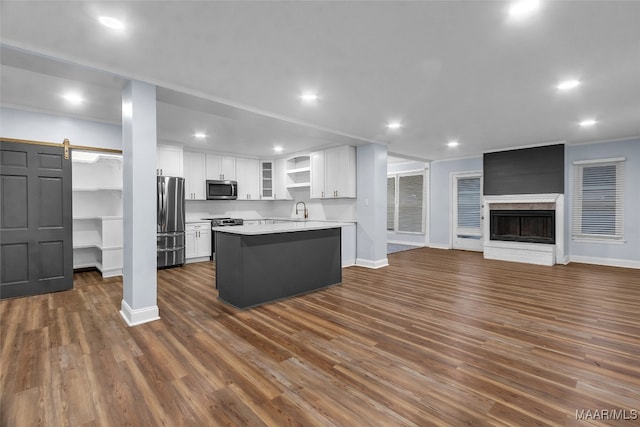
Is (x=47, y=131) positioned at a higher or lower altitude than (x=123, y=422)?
higher

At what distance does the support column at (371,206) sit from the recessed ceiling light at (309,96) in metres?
2.62

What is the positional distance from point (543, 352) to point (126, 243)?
13.5ft

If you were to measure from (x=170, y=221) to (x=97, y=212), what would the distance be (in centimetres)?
119

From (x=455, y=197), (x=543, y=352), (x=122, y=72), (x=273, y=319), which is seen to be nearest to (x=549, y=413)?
(x=543, y=352)

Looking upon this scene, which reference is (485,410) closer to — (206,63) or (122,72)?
(206,63)

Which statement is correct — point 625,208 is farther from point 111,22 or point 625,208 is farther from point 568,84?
point 111,22

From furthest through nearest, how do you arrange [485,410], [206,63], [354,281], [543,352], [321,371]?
[354,281], [206,63], [543,352], [321,371], [485,410]

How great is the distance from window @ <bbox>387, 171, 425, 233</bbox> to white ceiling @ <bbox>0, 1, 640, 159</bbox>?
4.73m

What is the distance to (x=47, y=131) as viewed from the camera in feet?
14.6

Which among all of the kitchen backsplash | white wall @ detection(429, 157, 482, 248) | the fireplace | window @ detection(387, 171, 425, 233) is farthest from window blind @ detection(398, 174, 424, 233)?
the kitchen backsplash

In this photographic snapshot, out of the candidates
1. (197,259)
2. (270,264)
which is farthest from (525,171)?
(197,259)

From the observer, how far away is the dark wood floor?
186 cm

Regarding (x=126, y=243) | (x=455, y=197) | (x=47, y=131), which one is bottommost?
(x=126, y=243)

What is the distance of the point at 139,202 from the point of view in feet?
10.4
